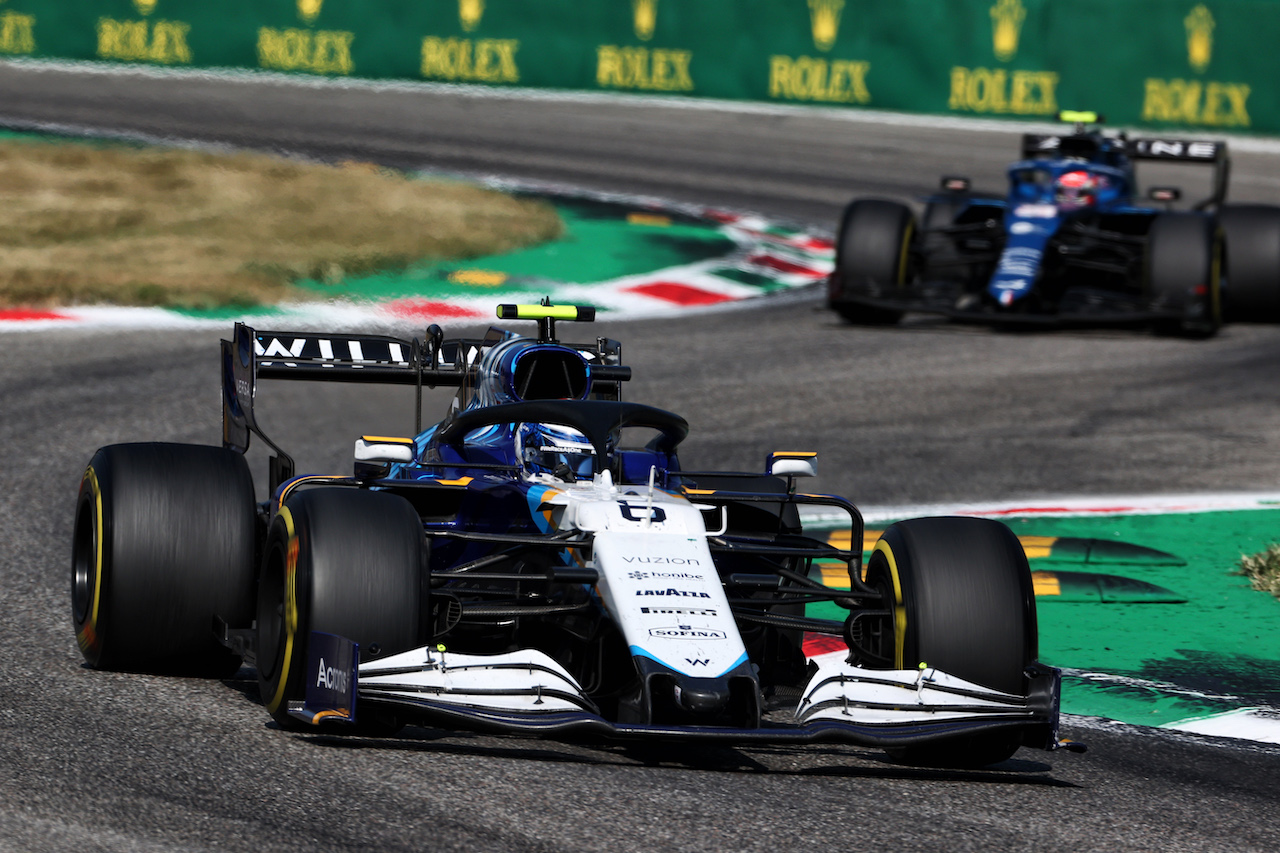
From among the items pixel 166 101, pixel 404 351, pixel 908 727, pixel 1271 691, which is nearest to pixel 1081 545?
pixel 1271 691

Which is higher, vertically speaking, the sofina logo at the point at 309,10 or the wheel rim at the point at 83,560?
the sofina logo at the point at 309,10

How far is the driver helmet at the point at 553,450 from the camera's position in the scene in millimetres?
7125

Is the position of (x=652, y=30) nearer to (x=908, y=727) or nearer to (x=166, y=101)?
(x=166, y=101)

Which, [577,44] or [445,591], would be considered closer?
[445,591]

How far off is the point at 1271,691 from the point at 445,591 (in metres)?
3.18

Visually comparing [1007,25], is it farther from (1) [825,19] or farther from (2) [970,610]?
(2) [970,610]

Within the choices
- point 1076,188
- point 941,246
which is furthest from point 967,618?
point 1076,188

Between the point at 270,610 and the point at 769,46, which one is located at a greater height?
the point at 769,46

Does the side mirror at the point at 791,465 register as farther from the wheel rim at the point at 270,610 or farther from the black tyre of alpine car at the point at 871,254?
the black tyre of alpine car at the point at 871,254

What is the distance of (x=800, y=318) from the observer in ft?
53.5

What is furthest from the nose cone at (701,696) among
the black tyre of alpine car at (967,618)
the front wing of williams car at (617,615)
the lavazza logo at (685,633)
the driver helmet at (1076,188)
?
the driver helmet at (1076,188)

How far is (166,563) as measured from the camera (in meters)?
6.48

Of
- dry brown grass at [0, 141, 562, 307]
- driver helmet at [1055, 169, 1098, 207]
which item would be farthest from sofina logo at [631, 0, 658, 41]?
driver helmet at [1055, 169, 1098, 207]

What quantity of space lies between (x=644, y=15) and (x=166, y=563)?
70.9 ft
